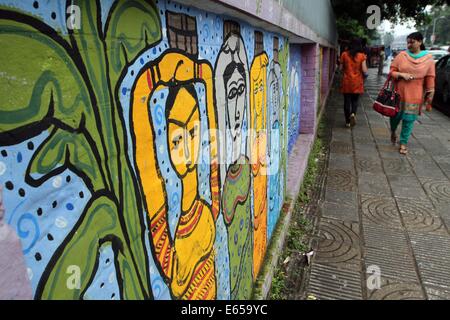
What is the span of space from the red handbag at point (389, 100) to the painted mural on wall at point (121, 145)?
447cm

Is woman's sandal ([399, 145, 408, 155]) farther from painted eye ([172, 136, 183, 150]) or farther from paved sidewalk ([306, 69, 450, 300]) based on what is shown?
painted eye ([172, 136, 183, 150])

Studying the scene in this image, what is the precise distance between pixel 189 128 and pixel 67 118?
722 millimetres

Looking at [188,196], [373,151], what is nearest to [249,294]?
[188,196]

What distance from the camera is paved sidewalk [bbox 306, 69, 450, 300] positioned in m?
3.05

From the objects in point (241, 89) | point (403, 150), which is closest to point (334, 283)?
point (241, 89)

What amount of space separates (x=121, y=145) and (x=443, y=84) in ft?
43.8

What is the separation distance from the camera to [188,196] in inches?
65.0

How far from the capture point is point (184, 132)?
1.57 metres

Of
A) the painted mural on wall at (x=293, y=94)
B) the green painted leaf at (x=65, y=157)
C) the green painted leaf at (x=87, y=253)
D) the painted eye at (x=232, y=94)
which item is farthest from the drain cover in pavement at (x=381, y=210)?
the green painted leaf at (x=65, y=157)

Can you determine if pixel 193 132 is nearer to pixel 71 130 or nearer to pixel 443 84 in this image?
pixel 71 130

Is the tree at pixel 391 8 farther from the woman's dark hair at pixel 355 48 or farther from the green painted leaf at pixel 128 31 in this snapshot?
the green painted leaf at pixel 128 31

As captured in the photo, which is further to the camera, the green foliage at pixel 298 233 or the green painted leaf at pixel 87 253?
the green foliage at pixel 298 233

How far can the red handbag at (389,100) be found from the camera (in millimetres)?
5977
